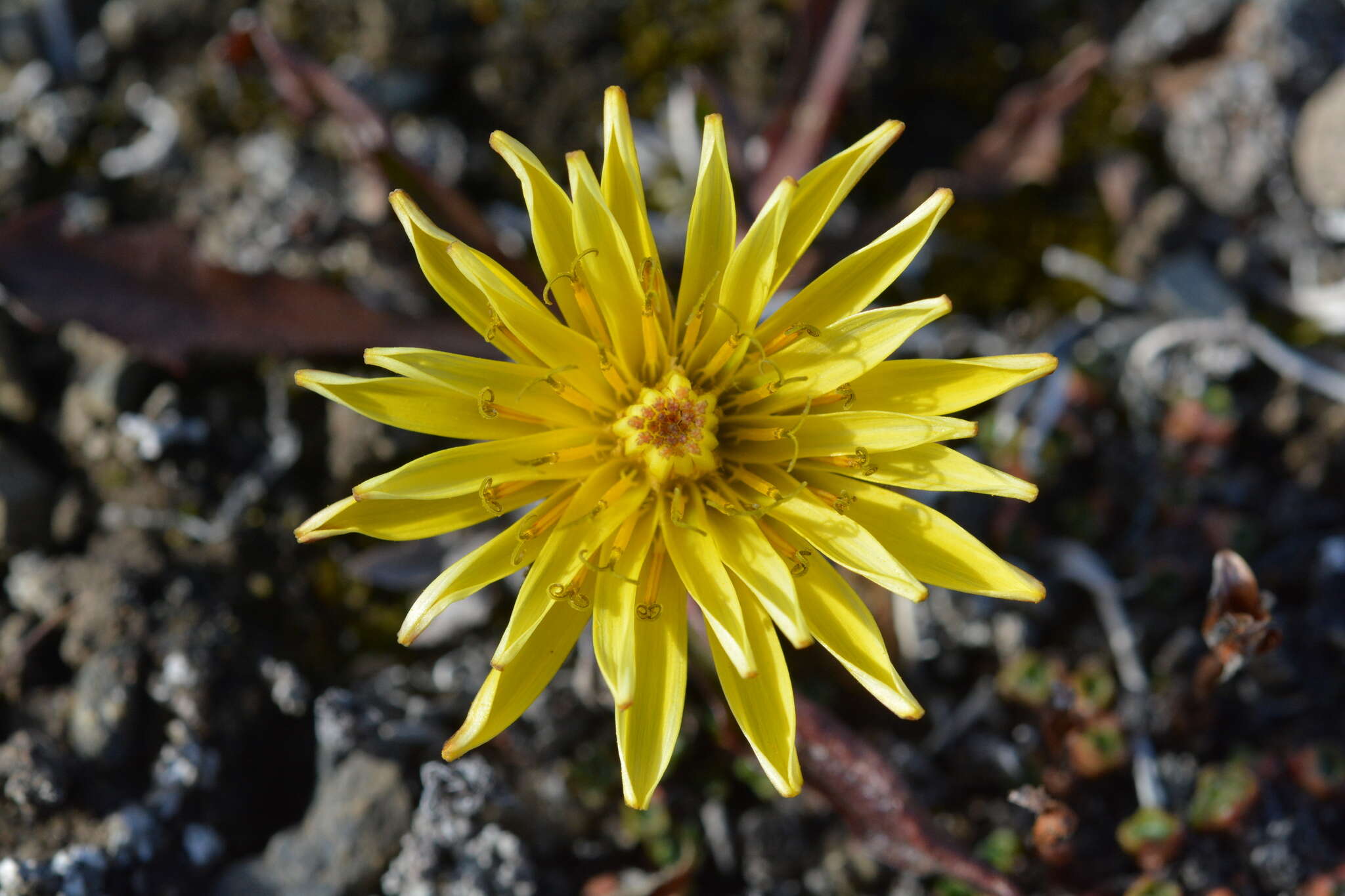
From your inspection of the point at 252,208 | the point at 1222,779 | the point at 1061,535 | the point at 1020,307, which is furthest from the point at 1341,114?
the point at 252,208

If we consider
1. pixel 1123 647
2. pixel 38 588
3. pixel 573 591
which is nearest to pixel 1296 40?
pixel 1123 647

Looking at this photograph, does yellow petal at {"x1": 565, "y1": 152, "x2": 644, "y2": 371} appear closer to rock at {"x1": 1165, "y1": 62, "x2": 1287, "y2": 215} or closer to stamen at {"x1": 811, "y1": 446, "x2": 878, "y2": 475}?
stamen at {"x1": 811, "y1": 446, "x2": 878, "y2": 475}

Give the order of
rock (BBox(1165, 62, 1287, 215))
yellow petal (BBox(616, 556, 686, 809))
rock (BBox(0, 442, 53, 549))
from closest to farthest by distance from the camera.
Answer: yellow petal (BBox(616, 556, 686, 809)) < rock (BBox(0, 442, 53, 549)) < rock (BBox(1165, 62, 1287, 215))

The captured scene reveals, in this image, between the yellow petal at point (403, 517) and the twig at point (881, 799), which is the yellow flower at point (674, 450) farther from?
the twig at point (881, 799)

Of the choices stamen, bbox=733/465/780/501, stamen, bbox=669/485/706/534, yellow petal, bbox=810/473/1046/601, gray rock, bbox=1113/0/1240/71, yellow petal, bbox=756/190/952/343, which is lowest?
stamen, bbox=669/485/706/534

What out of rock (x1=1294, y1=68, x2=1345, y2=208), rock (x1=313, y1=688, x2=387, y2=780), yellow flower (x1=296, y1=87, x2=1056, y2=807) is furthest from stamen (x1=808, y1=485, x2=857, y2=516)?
rock (x1=1294, y1=68, x2=1345, y2=208)

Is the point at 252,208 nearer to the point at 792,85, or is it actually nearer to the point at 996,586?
the point at 792,85

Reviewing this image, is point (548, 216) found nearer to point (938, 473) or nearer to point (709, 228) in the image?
point (709, 228)
